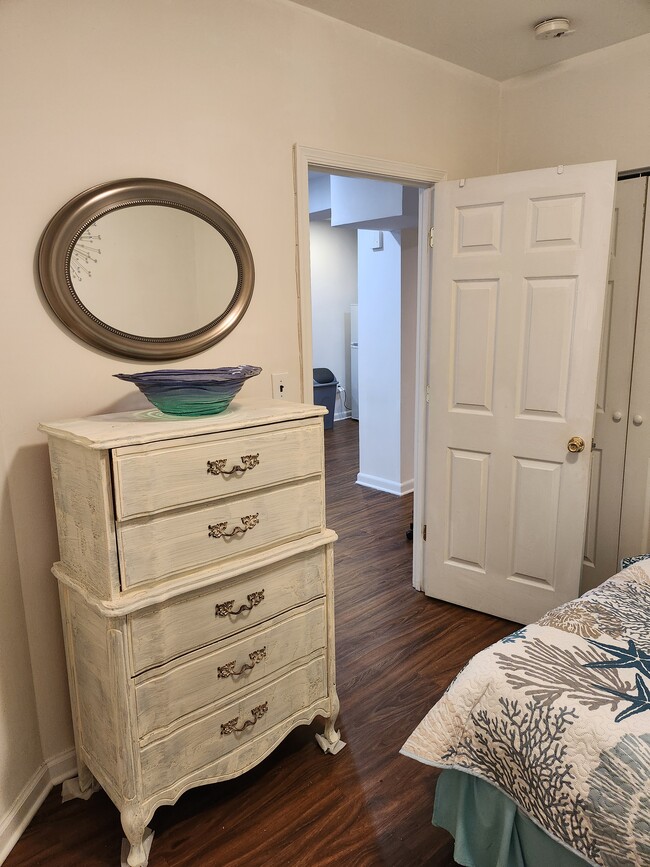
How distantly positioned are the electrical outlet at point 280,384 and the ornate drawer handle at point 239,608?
0.82 metres

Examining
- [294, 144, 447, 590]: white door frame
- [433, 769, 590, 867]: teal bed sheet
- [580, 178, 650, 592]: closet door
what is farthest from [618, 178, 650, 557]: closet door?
[433, 769, 590, 867]: teal bed sheet

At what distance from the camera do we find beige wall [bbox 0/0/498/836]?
1.67m

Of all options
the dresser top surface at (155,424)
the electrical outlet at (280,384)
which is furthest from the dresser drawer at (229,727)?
the electrical outlet at (280,384)

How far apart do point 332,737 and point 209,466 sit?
110 centimetres

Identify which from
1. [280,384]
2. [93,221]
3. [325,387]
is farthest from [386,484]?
[93,221]

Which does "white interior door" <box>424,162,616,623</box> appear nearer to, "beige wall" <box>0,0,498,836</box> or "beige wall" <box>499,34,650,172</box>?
"beige wall" <box>499,34,650,172</box>

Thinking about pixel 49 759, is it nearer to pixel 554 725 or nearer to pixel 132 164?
pixel 554 725

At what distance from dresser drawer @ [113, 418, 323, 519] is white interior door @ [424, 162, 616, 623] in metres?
1.16

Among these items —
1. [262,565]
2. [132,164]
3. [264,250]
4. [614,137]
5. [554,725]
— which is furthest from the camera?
[614,137]

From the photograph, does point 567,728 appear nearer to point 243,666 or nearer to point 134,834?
point 243,666

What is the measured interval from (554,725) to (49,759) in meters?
1.56

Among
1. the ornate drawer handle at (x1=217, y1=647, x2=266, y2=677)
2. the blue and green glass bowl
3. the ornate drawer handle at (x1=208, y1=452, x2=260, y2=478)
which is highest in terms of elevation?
the blue and green glass bowl

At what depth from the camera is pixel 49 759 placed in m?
1.90

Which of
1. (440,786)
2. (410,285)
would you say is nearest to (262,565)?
(440,786)
